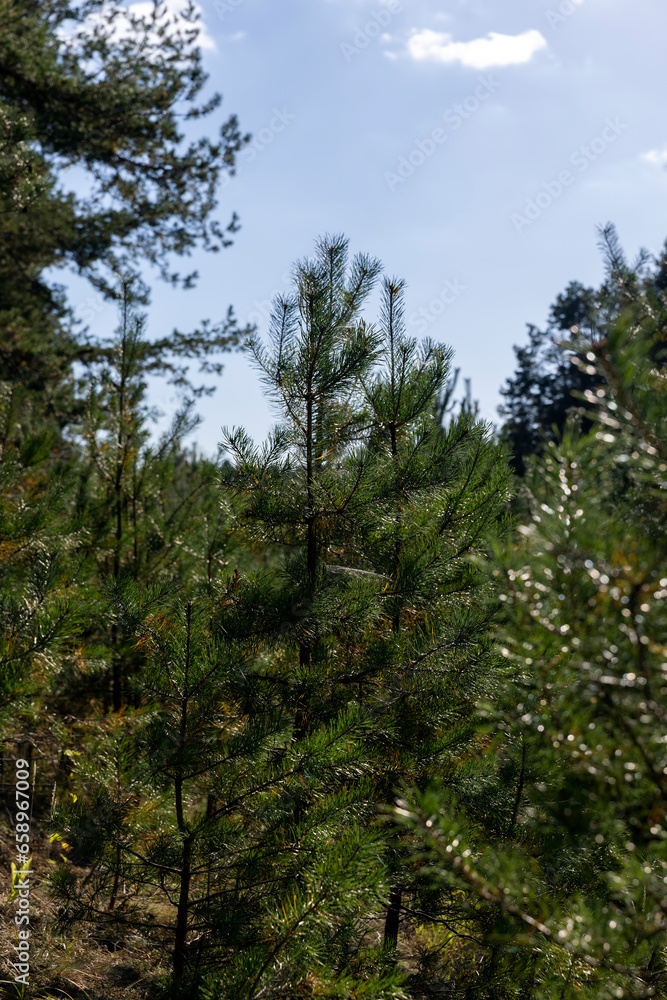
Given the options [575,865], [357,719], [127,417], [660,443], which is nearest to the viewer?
[660,443]

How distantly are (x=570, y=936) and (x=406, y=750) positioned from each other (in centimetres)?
187

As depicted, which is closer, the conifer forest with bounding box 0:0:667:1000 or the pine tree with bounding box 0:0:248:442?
the conifer forest with bounding box 0:0:667:1000

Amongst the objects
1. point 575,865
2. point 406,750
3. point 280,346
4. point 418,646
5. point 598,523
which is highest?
point 280,346

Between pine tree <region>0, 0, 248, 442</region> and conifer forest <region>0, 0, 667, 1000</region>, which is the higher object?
pine tree <region>0, 0, 248, 442</region>

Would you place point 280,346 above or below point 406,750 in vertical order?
above

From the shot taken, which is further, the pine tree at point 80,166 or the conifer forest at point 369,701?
the pine tree at point 80,166

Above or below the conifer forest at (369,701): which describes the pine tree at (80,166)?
above

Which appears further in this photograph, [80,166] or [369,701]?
[80,166]

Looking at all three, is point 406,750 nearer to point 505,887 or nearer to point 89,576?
point 505,887

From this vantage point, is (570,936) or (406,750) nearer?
(570,936)

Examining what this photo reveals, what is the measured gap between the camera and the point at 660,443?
51.0 inches

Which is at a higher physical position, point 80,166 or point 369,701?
point 80,166

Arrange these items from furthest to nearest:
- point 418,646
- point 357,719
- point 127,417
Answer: point 127,417 < point 418,646 < point 357,719

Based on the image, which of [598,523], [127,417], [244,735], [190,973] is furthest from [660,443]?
[127,417]
